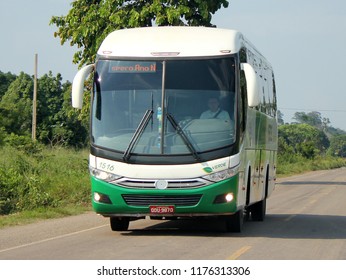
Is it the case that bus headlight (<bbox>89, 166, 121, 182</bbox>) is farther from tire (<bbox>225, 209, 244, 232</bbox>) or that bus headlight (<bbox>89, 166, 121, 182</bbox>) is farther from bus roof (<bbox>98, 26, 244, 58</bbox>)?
tire (<bbox>225, 209, 244, 232</bbox>)

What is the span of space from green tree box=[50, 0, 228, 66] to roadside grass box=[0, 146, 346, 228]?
4794mm

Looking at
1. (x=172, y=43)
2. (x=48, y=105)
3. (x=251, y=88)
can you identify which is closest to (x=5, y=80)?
(x=48, y=105)

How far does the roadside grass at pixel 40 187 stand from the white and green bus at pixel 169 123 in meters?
4.60

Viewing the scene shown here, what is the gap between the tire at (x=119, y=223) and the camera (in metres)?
15.5

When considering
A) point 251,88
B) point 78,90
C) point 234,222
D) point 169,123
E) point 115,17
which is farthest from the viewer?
point 115,17

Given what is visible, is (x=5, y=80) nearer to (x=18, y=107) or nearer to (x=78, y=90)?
(x=18, y=107)

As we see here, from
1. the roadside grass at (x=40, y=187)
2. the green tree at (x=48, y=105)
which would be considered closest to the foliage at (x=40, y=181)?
the roadside grass at (x=40, y=187)

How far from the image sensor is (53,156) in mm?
31391

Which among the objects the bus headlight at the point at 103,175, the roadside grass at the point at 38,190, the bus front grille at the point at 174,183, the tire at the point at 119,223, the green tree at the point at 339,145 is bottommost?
the green tree at the point at 339,145

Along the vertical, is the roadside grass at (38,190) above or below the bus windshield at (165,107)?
below

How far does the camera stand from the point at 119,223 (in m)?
15.6

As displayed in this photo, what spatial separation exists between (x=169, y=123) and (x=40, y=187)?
972cm

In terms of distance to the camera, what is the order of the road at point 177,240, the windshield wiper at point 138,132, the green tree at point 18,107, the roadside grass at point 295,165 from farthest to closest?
the roadside grass at point 295,165
the green tree at point 18,107
the windshield wiper at point 138,132
the road at point 177,240

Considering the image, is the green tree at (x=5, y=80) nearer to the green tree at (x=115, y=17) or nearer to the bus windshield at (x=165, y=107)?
the green tree at (x=115, y=17)
